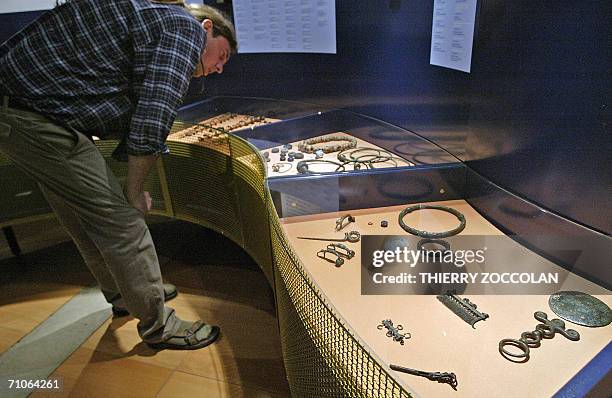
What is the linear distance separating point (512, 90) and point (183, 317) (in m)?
2.16

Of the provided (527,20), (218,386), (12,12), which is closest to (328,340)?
(218,386)

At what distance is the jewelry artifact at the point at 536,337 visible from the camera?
1303 millimetres

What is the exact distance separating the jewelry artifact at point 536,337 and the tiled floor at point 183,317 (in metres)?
1.16

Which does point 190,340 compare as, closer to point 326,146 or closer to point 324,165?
point 324,165

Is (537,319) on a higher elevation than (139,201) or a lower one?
Answer: lower

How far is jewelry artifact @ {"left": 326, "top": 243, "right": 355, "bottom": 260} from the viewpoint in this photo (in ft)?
6.04

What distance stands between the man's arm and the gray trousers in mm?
34

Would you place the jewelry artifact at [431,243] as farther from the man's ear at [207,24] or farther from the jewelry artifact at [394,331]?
the man's ear at [207,24]

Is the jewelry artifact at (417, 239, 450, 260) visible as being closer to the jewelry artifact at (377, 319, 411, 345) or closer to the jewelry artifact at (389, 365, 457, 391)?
the jewelry artifact at (377, 319, 411, 345)

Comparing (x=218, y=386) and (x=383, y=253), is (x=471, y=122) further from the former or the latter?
(x=218, y=386)

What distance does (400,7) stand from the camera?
268 cm

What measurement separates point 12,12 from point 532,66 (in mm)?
3900

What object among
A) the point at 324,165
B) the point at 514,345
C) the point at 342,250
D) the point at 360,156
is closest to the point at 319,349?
the point at 514,345

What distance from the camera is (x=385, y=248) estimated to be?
1.87 metres
